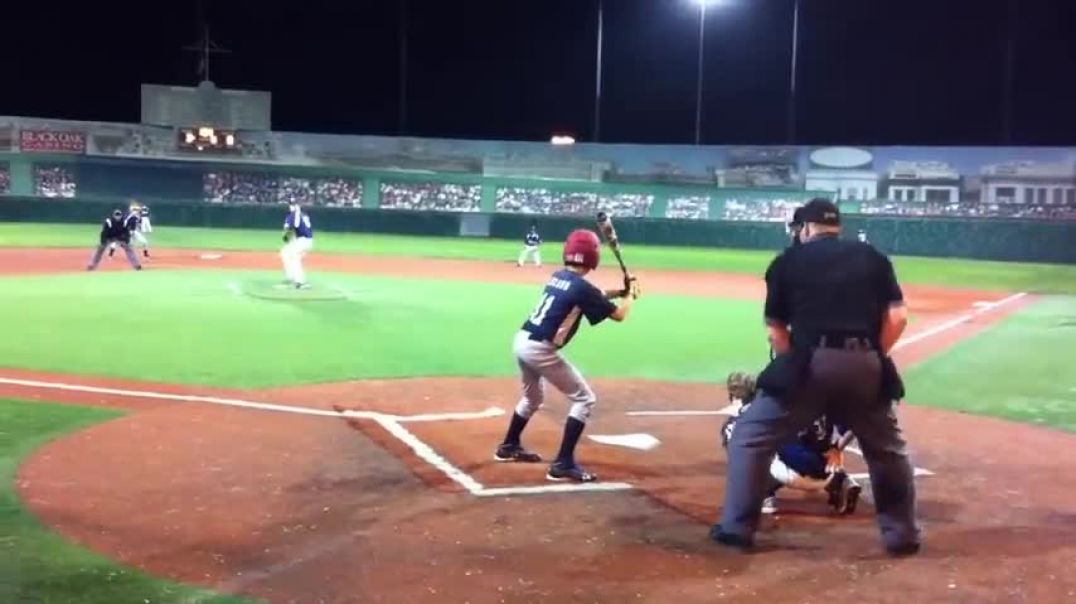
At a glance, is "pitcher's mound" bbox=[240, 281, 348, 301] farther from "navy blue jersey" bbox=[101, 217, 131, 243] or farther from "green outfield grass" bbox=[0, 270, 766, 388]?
"navy blue jersey" bbox=[101, 217, 131, 243]

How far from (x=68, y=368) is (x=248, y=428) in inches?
169

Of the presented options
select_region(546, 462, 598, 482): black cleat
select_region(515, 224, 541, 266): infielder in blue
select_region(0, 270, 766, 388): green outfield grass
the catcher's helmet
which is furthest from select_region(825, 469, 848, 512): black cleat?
select_region(515, 224, 541, 266): infielder in blue

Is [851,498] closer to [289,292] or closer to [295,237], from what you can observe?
[295,237]

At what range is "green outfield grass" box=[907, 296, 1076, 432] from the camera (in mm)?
11906

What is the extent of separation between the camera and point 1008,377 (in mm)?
14273

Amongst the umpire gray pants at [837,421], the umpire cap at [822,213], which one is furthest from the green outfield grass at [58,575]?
the umpire cap at [822,213]

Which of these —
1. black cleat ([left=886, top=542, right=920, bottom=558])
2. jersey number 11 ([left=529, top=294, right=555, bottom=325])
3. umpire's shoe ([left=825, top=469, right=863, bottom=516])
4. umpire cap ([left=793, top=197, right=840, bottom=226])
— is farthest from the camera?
jersey number 11 ([left=529, top=294, right=555, bottom=325])

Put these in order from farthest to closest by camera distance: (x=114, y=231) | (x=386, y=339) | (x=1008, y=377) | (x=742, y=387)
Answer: (x=114, y=231) < (x=386, y=339) < (x=1008, y=377) < (x=742, y=387)

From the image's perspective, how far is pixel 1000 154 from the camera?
142ft

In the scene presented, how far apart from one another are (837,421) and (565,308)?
2309mm

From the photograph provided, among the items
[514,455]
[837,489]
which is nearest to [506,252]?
[514,455]

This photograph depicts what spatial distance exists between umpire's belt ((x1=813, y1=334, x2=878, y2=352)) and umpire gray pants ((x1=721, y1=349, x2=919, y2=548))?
30mm

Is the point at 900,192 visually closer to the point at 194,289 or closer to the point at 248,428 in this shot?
the point at 194,289

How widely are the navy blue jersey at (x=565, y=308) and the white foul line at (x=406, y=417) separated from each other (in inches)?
43.0
